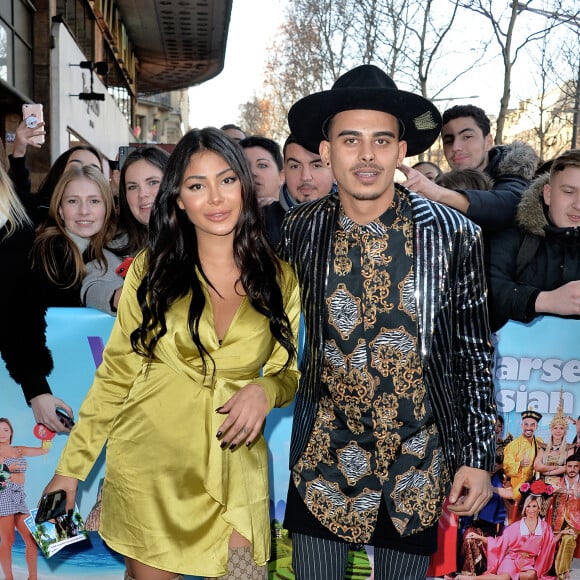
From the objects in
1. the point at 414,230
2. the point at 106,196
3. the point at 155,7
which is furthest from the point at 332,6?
the point at 414,230

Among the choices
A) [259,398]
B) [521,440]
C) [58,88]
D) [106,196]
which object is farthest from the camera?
[58,88]

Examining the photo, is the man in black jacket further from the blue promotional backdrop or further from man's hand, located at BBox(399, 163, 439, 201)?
the blue promotional backdrop

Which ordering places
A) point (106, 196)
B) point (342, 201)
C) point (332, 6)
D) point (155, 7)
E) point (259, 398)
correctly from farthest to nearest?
point (155, 7) < point (332, 6) < point (106, 196) < point (342, 201) < point (259, 398)

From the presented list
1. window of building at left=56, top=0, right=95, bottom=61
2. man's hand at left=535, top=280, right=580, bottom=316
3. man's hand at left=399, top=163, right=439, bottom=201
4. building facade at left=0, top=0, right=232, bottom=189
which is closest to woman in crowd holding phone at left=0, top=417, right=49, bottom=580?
man's hand at left=399, top=163, right=439, bottom=201

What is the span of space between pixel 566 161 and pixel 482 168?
5.74ft

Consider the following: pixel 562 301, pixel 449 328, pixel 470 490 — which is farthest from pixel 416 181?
pixel 470 490

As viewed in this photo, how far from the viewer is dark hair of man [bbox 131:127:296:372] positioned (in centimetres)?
235

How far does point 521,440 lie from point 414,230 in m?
A: 1.48

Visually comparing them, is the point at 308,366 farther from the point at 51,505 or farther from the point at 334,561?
the point at 51,505

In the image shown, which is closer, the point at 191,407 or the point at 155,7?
the point at 191,407

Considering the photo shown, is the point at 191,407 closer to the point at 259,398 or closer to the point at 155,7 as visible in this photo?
the point at 259,398

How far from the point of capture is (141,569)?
2.34 m

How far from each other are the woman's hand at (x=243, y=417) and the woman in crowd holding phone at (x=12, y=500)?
1365 mm

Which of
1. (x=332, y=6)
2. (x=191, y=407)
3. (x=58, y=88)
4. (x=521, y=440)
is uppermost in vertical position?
(x=332, y=6)
